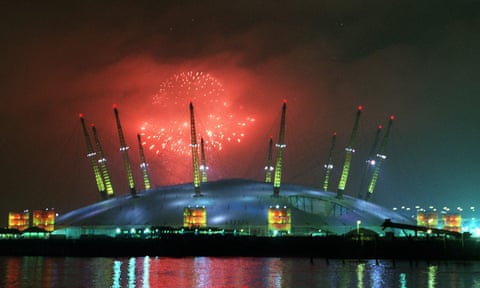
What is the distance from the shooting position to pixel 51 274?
307ft

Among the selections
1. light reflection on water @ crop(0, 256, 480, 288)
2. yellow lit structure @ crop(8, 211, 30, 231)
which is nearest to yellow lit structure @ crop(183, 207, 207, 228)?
light reflection on water @ crop(0, 256, 480, 288)

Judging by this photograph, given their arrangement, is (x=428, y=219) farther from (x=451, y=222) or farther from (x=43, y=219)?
(x=43, y=219)

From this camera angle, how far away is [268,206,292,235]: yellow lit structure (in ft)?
492

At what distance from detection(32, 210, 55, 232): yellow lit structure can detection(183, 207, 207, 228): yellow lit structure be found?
35.6 m

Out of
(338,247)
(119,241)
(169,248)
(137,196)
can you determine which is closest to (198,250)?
(169,248)

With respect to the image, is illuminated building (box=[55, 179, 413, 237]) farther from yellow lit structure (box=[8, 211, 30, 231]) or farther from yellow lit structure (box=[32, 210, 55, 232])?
yellow lit structure (box=[8, 211, 30, 231])

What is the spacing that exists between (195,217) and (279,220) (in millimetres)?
17314

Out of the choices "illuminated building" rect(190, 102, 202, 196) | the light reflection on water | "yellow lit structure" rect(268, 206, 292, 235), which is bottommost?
the light reflection on water

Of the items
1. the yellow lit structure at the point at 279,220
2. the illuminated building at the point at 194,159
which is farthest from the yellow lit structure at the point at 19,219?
the yellow lit structure at the point at 279,220

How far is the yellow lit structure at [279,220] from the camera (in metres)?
150

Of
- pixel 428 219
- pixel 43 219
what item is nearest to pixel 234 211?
pixel 43 219

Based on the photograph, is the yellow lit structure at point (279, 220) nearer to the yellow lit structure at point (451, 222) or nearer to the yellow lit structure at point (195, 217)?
the yellow lit structure at point (195, 217)

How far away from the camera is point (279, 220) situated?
151 m

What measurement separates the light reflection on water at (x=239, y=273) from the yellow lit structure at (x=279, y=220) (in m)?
31.3
